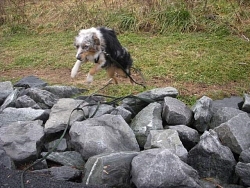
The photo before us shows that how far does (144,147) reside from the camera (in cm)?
502

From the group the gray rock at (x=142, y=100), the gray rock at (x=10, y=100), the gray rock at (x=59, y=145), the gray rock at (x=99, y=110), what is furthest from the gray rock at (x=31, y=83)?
the gray rock at (x=59, y=145)

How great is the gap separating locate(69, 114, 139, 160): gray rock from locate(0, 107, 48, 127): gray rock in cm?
65

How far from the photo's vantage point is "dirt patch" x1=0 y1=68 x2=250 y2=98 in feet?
22.1

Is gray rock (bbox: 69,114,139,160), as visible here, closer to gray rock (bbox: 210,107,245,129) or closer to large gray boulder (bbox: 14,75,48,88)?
gray rock (bbox: 210,107,245,129)

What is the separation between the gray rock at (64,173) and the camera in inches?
174

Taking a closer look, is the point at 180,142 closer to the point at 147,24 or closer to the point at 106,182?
the point at 106,182

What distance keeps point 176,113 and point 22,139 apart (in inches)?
73.8

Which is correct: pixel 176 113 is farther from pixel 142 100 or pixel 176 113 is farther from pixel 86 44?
pixel 86 44

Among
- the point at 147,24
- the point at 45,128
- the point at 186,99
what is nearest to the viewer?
the point at 45,128

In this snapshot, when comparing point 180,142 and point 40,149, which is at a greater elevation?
point 180,142

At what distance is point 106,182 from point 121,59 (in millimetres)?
2819

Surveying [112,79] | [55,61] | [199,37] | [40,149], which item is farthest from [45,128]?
[199,37]

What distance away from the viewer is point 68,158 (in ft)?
15.8

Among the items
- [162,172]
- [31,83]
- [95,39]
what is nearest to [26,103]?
[31,83]
